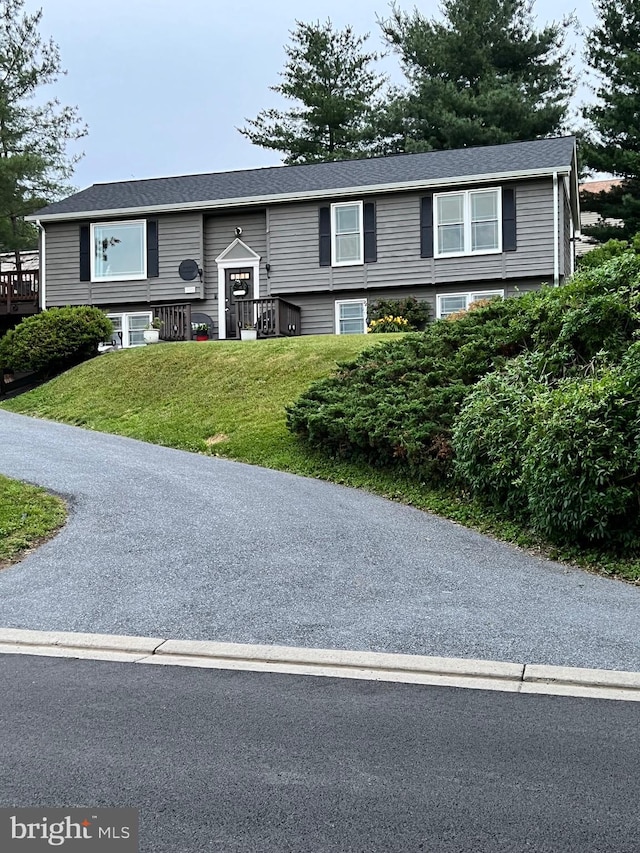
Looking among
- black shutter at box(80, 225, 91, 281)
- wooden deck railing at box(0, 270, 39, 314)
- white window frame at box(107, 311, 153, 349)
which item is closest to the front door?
white window frame at box(107, 311, 153, 349)

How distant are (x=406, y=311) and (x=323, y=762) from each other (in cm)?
1962

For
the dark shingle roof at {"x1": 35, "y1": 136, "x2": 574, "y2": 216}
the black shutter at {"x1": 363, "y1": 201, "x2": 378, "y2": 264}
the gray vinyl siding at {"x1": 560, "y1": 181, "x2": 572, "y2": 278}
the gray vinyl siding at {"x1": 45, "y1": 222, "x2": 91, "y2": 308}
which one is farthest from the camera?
the gray vinyl siding at {"x1": 45, "y1": 222, "x2": 91, "y2": 308}

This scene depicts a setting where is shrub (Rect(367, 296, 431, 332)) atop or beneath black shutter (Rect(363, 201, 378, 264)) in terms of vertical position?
beneath

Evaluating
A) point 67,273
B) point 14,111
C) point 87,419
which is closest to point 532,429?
point 87,419

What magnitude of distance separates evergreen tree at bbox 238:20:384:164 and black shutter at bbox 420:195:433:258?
1798 cm

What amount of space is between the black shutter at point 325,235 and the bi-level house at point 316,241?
0.03 m

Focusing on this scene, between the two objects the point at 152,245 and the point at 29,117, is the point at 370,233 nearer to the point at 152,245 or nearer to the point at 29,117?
the point at 152,245

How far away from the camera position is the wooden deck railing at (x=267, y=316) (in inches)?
875

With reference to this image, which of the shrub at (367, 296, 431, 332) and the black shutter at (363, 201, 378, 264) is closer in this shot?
the shrub at (367, 296, 431, 332)

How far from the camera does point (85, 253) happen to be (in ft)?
84.6

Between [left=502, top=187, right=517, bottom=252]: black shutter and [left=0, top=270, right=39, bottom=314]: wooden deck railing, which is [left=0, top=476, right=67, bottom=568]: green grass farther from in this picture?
[left=0, top=270, right=39, bottom=314]: wooden deck railing

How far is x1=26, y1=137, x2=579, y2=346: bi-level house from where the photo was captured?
22.4 m

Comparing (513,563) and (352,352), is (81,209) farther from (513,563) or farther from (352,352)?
(513,563)

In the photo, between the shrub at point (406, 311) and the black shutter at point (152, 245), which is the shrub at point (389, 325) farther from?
the black shutter at point (152, 245)
